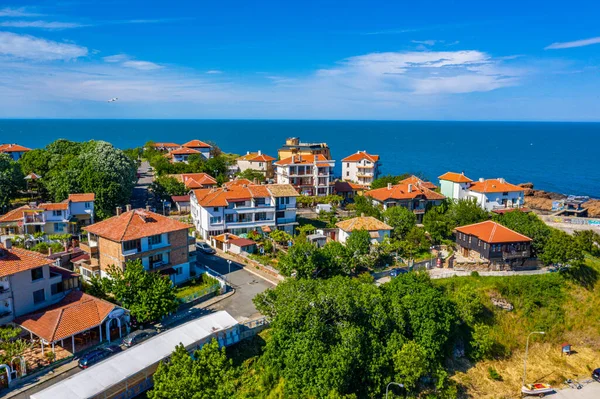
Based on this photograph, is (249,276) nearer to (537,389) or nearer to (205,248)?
(205,248)

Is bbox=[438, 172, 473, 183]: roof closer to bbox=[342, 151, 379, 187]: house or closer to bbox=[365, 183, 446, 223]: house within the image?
bbox=[365, 183, 446, 223]: house

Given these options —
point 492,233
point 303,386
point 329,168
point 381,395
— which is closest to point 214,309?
point 303,386

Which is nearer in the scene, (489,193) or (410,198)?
(410,198)

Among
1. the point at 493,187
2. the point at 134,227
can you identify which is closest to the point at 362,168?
the point at 493,187

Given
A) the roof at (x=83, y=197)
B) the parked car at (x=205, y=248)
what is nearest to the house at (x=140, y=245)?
the parked car at (x=205, y=248)

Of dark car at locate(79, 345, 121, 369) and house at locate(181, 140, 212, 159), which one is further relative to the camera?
house at locate(181, 140, 212, 159)

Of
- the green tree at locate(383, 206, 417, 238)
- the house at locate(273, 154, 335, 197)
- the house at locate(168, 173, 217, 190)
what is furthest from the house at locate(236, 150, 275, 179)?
the green tree at locate(383, 206, 417, 238)

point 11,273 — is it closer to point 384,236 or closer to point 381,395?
point 381,395

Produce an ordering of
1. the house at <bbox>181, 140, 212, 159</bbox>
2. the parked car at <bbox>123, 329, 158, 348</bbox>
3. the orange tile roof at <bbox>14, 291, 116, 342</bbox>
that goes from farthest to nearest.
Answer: the house at <bbox>181, 140, 212, 159</bbox>
the parked car at <bbox>123, 329, 158, 348</bbox>
the orange tile roof at <bbox>14, 291, 116, 342</bbox>
